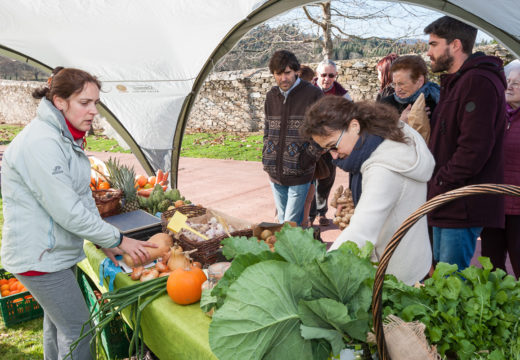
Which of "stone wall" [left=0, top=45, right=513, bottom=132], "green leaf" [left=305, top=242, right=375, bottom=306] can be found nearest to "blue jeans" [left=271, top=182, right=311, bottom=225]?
"green leaf" [left=305, top=242, right=375, bottom=306]

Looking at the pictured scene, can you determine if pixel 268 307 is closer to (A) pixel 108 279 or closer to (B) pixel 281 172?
(A) pixel 108 279

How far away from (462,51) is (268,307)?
2.16 meters

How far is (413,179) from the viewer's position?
1592 millimetres

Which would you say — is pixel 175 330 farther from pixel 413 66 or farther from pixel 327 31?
pixel 327 31

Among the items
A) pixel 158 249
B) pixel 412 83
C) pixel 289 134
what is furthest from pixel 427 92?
pixel 158 249

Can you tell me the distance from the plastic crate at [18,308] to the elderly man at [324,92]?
9.81ft

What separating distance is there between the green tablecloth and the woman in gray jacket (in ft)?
1.38

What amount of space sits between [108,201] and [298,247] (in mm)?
2048

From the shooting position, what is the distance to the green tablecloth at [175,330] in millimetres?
1383

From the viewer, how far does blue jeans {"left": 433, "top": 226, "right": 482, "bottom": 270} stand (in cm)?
230

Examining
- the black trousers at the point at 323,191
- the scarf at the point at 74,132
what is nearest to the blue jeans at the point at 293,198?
the black trousers at the point at 323,191

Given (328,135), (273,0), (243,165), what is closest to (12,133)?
(243,165)

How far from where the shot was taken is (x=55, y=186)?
5.32 ft

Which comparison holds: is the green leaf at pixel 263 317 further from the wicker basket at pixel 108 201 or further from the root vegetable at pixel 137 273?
the wicker basket at pixel 108 201
